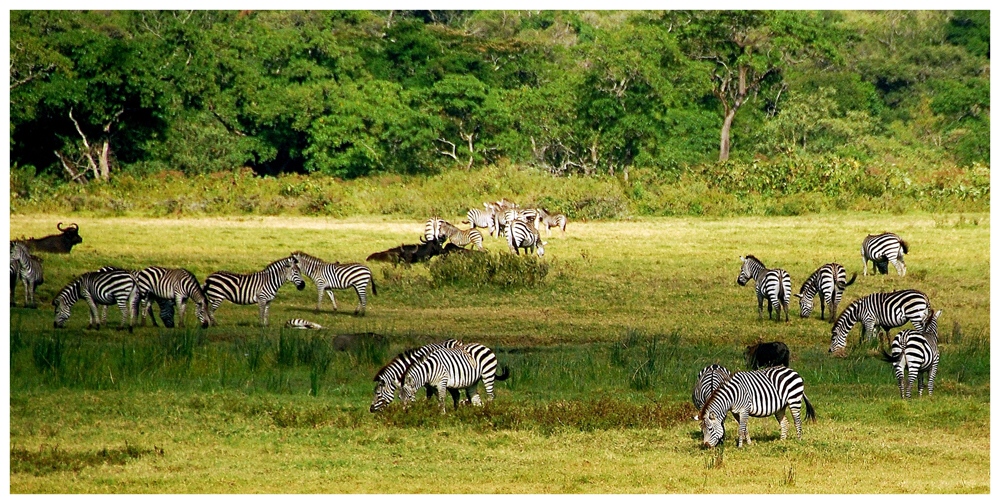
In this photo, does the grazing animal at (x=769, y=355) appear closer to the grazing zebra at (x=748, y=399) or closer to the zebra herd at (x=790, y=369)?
the zebra herd at (x=790, y=369)

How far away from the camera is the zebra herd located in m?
9.59

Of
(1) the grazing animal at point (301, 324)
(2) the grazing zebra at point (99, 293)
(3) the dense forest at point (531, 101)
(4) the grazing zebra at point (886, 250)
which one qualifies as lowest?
(1) the grazing animal at point (301, 324)

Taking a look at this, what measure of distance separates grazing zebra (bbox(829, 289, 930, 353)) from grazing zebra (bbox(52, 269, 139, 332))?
20.1 feet

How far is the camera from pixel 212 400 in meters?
11.1

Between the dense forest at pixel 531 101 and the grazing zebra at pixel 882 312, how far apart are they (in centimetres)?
1251

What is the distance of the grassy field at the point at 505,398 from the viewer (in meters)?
9.59

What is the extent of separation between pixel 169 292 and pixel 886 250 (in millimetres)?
8324

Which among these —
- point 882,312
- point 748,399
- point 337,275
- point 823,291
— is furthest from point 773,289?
point 748,399

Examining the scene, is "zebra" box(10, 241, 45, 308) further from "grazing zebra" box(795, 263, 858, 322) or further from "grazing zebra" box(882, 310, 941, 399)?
"grazing zebra" box(882, 310, 941, 399)

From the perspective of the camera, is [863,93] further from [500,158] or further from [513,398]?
[513,398]

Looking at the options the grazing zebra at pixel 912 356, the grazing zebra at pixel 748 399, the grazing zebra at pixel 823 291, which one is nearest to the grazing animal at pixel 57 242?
the grazing zebra at pixel 823 291

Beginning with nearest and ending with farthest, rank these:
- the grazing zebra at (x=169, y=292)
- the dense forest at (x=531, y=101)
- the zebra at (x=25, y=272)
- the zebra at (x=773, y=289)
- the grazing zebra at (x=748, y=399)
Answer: the grazing zebra at (x=748, y=399), the grazing zebra at (x=169, y=292), the zebra at (x=773, y=289), the zebra at (x=25, y=272), the dense forest at (x=531, y=101)

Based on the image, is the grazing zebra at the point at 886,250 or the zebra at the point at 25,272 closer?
the zebra at the point at 25,272

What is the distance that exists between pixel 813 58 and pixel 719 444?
66.3ft
